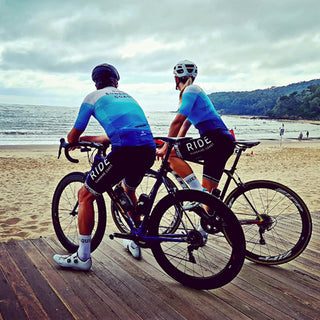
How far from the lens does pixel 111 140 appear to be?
256cm

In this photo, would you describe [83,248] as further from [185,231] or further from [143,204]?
[185,231]

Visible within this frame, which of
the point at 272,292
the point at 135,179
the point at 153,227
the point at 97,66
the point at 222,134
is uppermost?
the point at 97,66

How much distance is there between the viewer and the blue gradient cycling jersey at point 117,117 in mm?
2492

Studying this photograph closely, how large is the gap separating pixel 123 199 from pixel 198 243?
29.8 inches

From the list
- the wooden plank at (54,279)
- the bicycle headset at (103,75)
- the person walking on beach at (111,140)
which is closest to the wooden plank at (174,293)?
the person walking on beach at (111,140)

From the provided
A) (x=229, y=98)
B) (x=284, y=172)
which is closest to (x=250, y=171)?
(x=284, y=172)

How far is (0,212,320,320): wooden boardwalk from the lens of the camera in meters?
2.13

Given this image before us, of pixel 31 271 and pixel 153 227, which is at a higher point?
pixel 153 227

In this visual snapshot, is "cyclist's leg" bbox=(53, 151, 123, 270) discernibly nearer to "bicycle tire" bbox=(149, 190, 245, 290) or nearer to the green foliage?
"bicycle tire" bbox=(149, 190, 245, 290)

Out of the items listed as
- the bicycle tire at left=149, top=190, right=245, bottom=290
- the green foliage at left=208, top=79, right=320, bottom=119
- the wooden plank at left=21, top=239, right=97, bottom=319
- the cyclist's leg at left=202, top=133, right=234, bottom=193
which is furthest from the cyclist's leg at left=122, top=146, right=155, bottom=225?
the green foliage at left=208, top=79, right=320, bottom=119

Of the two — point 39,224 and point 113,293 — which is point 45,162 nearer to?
point 39,224

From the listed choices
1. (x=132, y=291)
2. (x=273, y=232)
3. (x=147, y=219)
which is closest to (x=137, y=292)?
(x=132, y=291)

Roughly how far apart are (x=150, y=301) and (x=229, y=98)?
194m

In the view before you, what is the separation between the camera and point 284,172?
40.0ft
